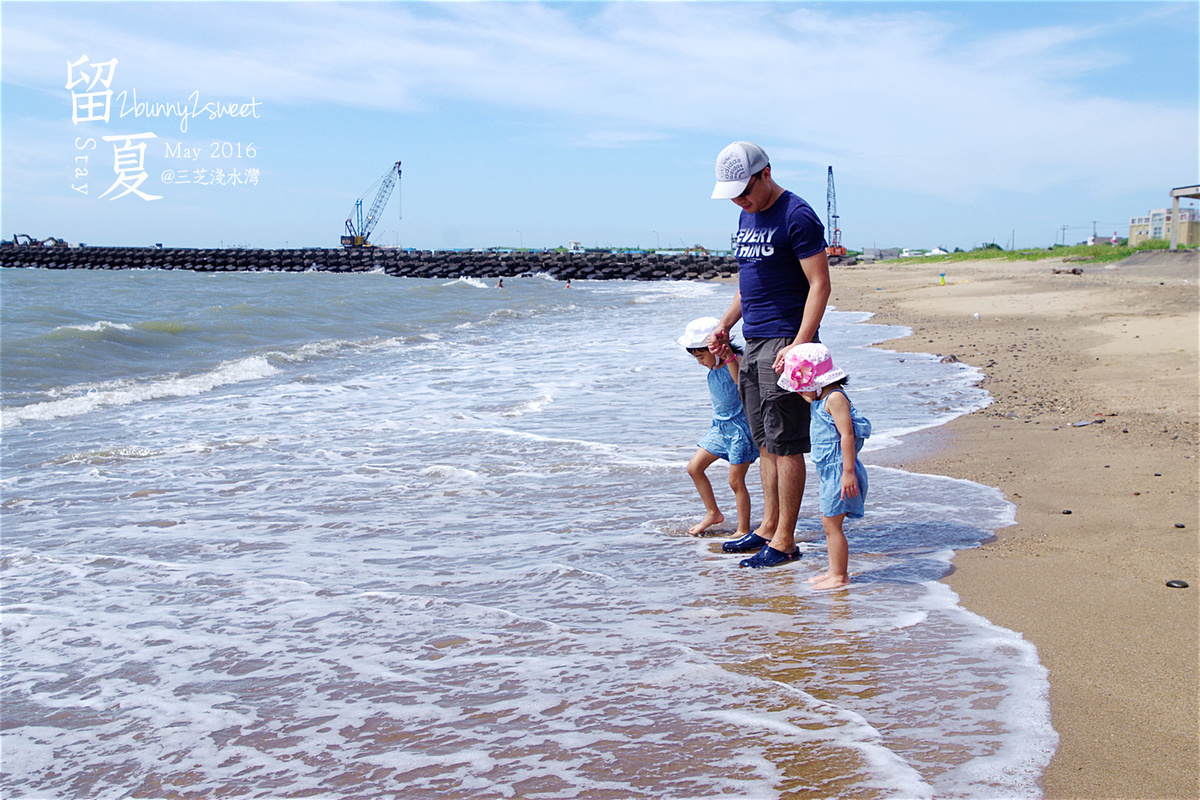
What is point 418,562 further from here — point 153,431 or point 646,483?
point 153,431

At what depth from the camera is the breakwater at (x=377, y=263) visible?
212ft

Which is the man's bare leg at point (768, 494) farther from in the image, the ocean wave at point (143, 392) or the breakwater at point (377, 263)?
the breakwater at point (377, 263)

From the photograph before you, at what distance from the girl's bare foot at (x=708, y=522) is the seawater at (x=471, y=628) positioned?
0.08 meters

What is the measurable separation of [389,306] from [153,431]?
19.5m

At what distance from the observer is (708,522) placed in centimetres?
470

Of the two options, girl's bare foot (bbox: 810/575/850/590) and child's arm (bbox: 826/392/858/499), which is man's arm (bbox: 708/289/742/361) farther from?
girl's bare foot (bbox: 810/575/850/590)

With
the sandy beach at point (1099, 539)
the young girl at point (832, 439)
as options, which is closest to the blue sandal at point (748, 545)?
the young girl at point (832, 439)

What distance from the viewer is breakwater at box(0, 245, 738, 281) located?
64.6 metres

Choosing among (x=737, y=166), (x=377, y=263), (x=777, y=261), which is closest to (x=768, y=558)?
(x=777, y=261)

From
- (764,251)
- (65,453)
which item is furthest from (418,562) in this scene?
(65,453)

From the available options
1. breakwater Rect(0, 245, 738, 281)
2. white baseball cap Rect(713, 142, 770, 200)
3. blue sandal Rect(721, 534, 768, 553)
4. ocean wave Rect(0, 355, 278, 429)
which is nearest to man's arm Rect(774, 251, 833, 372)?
white baseball cap Rect(713, 142, 770, 200)

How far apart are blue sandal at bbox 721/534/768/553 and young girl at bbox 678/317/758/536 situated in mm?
173

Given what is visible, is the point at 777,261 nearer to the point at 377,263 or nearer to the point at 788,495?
the point at 788,495

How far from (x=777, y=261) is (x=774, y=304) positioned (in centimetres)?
20
